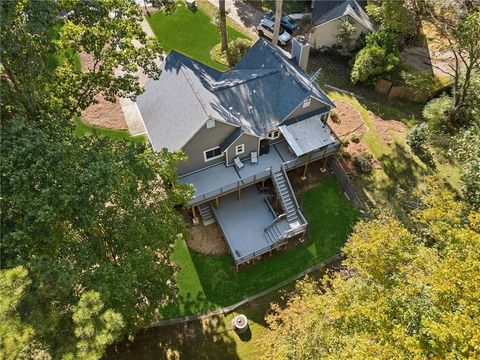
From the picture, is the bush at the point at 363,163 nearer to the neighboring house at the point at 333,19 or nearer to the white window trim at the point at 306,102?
the white window trim at the point at 306,102

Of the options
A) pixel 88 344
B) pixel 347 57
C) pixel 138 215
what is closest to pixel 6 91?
pixel 138 215

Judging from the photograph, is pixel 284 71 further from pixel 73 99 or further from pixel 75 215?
pixel 75 215

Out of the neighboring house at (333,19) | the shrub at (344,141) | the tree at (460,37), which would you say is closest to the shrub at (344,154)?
the shrub at (344,141)

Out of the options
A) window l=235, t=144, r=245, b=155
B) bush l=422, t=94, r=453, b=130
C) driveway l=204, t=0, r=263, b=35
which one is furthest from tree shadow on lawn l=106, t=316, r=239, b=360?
driveway l=204, t=0, r=263, b=35

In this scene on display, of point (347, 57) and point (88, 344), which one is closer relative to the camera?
point (88, 344)

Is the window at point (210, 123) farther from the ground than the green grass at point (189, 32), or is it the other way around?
the green grass at point (189, 32)

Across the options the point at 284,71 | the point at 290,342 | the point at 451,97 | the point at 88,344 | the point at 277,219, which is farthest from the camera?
the point at 451,97
